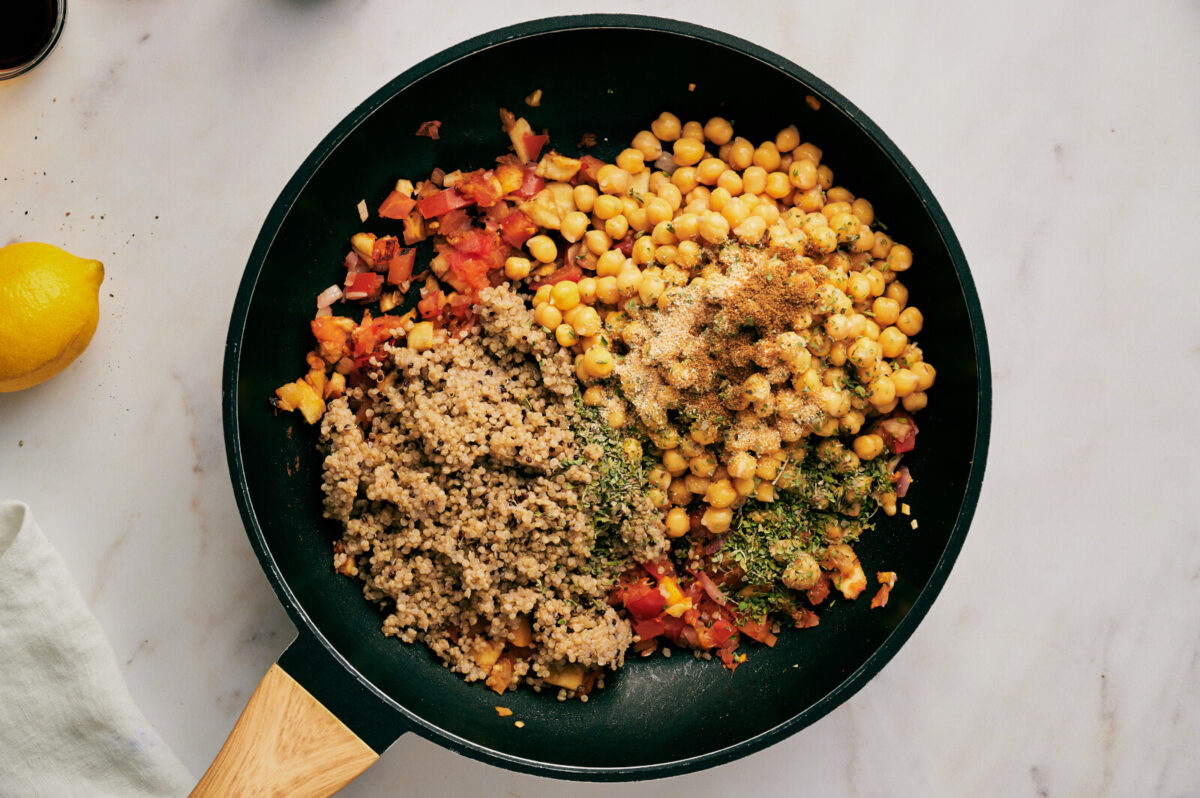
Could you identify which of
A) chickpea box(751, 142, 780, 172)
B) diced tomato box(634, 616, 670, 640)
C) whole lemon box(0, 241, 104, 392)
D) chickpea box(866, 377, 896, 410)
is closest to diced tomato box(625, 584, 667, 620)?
diced tomato box(634, 616, 670, 640)

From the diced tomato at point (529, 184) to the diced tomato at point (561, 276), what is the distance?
273mm

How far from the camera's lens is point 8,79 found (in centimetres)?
278

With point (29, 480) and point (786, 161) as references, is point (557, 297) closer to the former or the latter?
point (786, 161)

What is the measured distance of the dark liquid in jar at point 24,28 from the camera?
8.97 feet

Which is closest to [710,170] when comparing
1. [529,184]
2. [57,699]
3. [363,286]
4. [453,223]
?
[529,184]

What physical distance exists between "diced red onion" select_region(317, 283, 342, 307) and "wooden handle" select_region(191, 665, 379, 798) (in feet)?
3.73

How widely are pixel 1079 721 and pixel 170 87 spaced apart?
383 cm

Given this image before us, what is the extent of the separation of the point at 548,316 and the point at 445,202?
0.53m

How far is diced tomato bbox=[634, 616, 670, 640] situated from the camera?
2578mm

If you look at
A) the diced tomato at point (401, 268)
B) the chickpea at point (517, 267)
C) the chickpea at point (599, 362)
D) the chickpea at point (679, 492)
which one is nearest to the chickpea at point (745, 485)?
the chickpea at point (679, 492)

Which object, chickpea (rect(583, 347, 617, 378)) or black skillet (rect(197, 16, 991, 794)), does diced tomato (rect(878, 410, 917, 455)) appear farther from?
chickpea (rect(583, 347, 617, 378))

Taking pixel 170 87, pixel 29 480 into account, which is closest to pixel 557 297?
pixel 170 87

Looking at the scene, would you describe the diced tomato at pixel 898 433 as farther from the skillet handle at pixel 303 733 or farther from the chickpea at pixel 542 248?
the skillet handle at pixel 303 733

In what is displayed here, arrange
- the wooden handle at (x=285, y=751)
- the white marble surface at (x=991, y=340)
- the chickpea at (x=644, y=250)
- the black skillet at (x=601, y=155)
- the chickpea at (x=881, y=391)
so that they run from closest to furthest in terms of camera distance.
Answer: the wooden handle at (x=285, y=751) → the black skillet at (x=601, y=155) → the chickpea at (x=881, y=391) → the chickpea at (x=644, y=250) → the white marble surface at (x=991, y=340)
